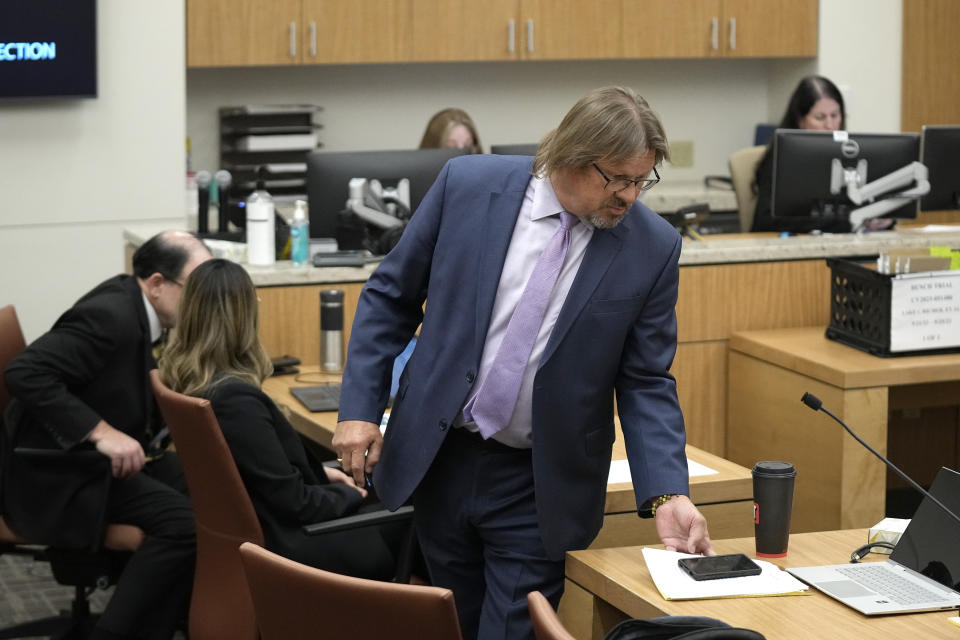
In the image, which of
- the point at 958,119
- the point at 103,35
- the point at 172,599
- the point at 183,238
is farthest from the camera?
the point at 958,119

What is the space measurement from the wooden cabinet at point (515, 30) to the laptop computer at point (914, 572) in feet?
13.5

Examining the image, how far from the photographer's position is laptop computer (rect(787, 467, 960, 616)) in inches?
75.2

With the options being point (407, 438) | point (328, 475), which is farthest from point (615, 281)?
point (328, 475)

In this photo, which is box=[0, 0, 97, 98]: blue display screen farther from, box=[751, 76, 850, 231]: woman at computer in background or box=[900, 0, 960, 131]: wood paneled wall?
box=[900, 0, 960, 131]: wood paneled wall

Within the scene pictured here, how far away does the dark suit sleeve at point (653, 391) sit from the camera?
2.15 metres

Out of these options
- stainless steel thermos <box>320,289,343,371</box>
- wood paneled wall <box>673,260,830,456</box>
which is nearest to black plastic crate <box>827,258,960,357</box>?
wood paneled wall <box>673,260,830,456</box>

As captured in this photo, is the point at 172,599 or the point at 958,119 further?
the point at 958,119

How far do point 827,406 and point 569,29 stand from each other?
298 cm

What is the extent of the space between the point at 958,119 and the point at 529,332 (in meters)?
5.11

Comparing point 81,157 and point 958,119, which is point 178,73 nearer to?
point 81,157

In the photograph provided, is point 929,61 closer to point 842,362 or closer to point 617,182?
point 842,362

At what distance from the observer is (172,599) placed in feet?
9.91

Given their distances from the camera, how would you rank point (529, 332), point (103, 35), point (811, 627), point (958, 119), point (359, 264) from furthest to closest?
point (958, 119) < point (103, 35) < point (359, 264) < point (529, 332) < point (811, 627)

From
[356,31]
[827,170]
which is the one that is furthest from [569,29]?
[827,170]
